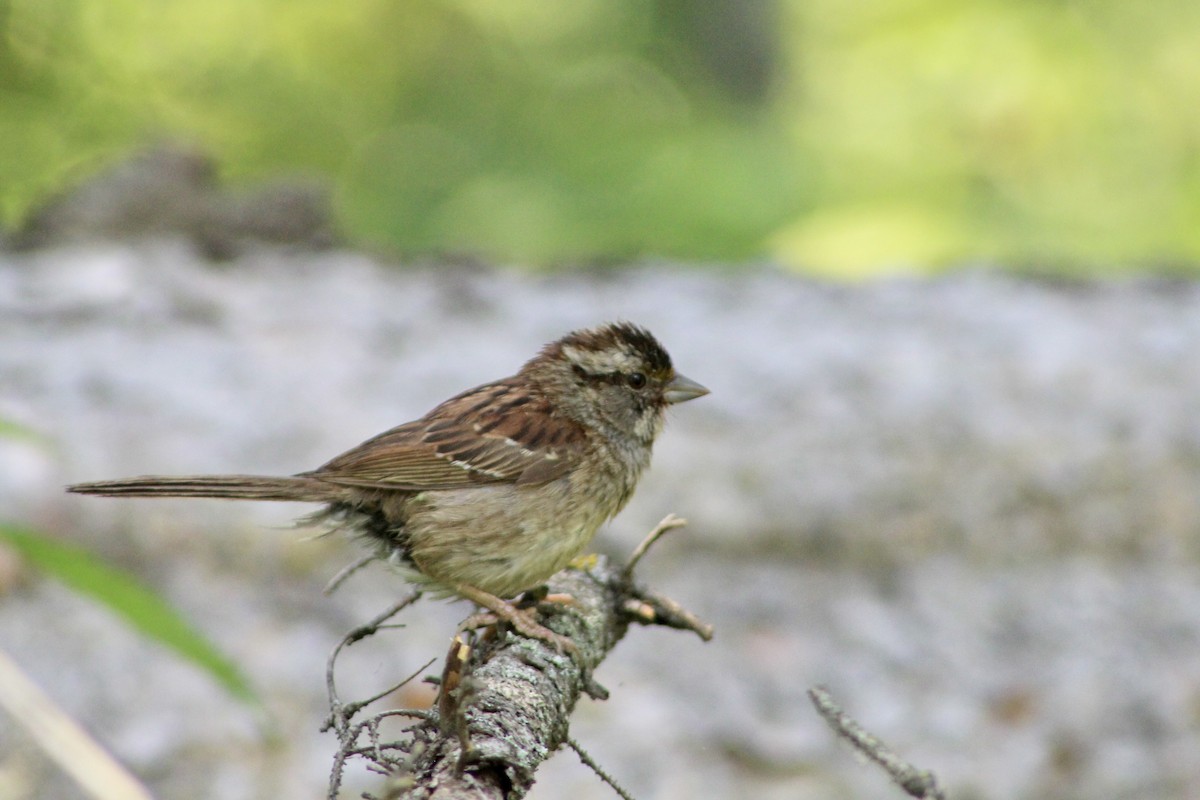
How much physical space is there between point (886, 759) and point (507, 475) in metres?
1.72

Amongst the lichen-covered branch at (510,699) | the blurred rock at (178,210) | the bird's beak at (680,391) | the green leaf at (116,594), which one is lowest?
the green leaf at (116,594)

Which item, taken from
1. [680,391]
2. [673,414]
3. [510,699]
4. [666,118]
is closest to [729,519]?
[673,414]

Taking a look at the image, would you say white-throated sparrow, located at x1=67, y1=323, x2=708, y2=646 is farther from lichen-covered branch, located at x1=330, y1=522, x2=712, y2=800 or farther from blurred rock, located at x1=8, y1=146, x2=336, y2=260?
blurred rock, located at x1=8, y1=146, x2=336, y2=260

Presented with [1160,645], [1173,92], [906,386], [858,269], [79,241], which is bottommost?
[79,241]

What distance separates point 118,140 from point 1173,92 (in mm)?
7561

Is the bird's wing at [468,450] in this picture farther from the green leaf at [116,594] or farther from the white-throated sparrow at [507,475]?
the green leaf at [116,594]

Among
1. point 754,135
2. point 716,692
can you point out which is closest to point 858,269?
point 754,135

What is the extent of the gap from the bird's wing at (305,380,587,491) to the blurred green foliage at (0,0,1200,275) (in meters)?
3.49

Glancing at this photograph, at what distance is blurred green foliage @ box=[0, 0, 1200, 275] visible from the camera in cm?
773

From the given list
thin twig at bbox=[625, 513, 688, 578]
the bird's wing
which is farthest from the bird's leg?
the bird's wing

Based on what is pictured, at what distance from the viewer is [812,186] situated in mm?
7781

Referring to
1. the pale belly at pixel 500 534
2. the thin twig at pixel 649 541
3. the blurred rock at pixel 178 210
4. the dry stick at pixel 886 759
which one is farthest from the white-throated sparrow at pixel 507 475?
the blurred rock at pixel 178 210

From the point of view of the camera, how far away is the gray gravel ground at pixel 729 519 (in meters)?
4.78

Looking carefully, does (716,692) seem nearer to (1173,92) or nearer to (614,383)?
(614,383)
